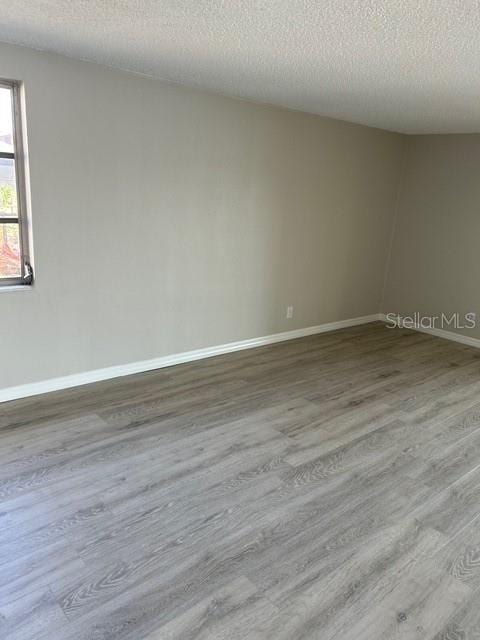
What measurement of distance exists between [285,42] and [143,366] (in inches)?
102

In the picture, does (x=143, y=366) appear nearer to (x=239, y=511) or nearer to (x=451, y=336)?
(x=239, y=511)

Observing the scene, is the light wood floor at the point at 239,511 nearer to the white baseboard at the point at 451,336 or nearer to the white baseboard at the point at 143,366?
the white baseboard at the point at 143,366

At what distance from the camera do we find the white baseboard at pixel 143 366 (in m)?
3.26

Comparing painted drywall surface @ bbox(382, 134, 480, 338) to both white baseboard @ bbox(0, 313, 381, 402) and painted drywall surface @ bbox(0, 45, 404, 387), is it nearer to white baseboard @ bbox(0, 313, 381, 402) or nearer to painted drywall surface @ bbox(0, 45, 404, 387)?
painted drywall surface @ bbox(0, 45, 404, 387)

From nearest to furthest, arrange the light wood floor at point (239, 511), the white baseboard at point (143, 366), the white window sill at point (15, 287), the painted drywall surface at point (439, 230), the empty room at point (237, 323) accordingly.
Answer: the light wood floor at point (239, 511)
the empty room at point (237, 323)
the white window sill at point (15, 287)
the white baseboard at point (143, 366)
the painted drywall surface at point (439, 230)

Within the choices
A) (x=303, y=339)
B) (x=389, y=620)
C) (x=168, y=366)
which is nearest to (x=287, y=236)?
(x=303, y=339)

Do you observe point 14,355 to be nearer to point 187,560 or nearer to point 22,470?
point 22,470

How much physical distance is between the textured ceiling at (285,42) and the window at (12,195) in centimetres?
41

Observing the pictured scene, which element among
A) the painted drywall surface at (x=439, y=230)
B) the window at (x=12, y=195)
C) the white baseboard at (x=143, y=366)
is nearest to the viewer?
the window at (x=12, y=195)

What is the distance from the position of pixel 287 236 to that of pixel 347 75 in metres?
1.84

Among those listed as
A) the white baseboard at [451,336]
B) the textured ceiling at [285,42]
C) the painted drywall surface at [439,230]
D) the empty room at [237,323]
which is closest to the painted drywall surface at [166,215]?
the empty room at [237,323]

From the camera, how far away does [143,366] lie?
12.5 feet

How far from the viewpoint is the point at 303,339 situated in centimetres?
488

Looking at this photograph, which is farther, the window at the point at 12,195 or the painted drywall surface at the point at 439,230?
the painted drywall surface at the point at 439,230
